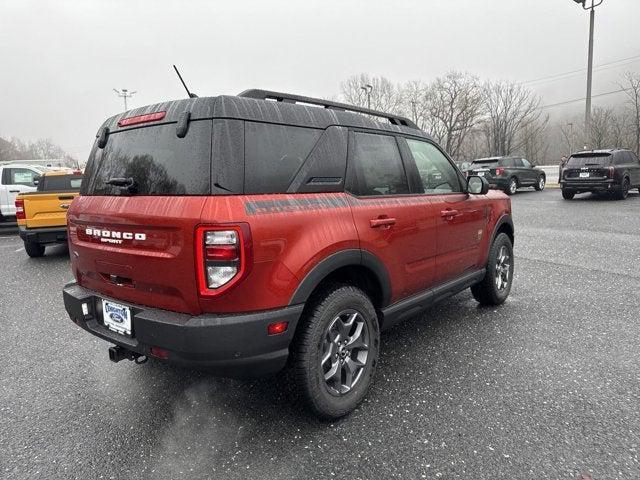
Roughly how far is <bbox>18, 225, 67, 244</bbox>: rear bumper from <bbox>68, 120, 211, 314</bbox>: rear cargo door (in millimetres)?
5681

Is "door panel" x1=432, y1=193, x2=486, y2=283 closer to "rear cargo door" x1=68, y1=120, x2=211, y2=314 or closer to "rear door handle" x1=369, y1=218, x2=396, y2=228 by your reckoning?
"rear door handle" x1=369, y1=218, x2=396, y2=228

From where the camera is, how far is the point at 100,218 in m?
2.48

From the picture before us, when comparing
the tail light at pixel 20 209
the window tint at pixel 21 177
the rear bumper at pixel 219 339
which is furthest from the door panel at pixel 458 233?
the window tint at pixel 21 177

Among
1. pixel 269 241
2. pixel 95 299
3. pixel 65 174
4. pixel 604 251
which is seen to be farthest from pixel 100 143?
pixel 604 251

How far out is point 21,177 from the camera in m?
11.8

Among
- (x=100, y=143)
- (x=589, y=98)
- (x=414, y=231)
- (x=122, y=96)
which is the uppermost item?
(x=122, y=96)

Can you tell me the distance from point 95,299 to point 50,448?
0.83 metres

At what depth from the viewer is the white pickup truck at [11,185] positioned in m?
11.4

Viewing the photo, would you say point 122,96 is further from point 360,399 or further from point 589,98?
point 360,399

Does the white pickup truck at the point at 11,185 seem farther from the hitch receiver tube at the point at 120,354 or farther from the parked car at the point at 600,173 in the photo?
the parked car at the point at 600,173

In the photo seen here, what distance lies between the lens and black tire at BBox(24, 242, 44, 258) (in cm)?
793

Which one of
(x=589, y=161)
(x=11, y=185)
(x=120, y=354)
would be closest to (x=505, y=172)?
(x=589, y=161)

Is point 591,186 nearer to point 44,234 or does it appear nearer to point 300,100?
point 300,100

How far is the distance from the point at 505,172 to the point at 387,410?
17.6 m
